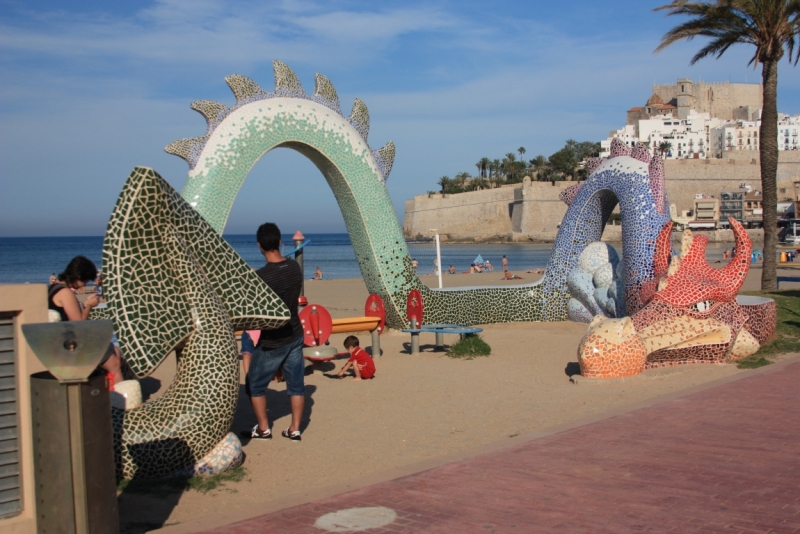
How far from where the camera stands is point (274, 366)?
6301mm

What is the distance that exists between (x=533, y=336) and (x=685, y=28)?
352 inches

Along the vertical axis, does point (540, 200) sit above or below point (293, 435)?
above

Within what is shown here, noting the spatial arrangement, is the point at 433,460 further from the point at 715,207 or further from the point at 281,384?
the point at 715,207

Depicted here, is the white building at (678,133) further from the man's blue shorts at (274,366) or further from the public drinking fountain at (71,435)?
the public drinking fountain at (71,435)

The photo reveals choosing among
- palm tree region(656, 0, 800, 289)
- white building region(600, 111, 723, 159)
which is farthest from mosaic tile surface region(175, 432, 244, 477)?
white building region(600, 111, 723, 159)

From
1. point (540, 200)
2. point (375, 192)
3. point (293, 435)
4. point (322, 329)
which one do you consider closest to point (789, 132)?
point (540, 200)

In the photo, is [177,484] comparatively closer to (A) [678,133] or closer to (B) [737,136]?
(B) [737,136]

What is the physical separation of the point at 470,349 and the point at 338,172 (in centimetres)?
336

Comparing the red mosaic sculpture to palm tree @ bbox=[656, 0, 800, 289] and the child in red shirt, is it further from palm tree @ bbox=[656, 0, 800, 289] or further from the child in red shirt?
palm tree @ bbox=[656, 0, 800, 289]

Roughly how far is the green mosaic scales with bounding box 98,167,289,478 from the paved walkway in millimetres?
1195

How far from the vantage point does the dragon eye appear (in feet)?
31.4

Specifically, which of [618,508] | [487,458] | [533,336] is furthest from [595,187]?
[618,508]

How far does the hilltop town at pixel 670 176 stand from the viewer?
3349 inches

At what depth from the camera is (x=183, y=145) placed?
33.2 ft
